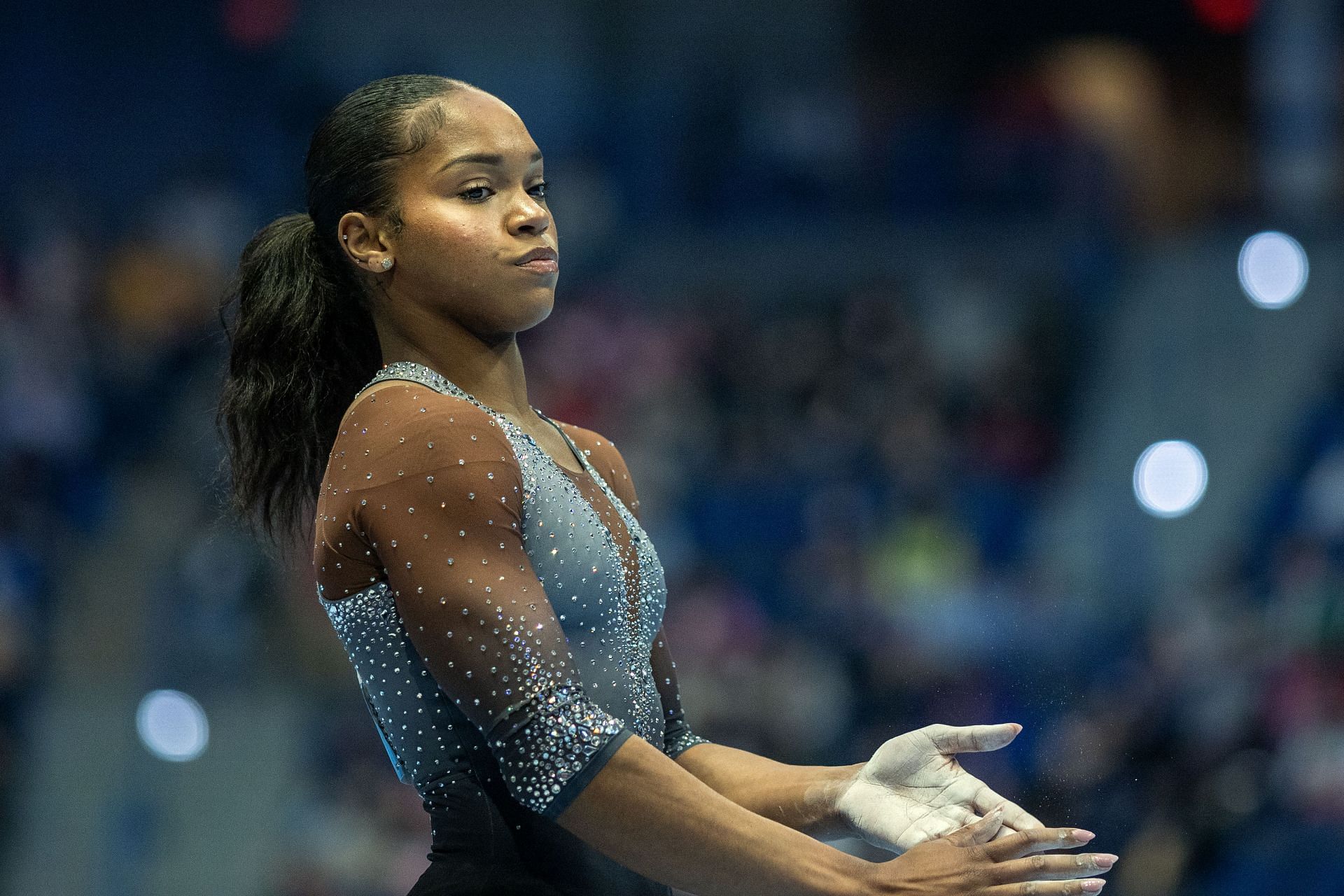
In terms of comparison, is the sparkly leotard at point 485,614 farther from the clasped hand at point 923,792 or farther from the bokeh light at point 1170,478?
the bokeh light at point 1170,478

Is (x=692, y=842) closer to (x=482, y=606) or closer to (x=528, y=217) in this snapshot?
(x=482, y=606)

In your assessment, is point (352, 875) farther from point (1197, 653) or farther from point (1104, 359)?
point (1104, 359)

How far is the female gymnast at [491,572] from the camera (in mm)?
1463

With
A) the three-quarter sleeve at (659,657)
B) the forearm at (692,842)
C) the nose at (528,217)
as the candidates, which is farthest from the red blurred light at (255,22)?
the forearm at (692,842)

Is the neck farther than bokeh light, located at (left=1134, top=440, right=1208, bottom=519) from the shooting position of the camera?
No

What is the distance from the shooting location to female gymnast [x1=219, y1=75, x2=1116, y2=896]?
1.46 m

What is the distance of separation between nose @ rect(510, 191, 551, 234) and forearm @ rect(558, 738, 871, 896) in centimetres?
59

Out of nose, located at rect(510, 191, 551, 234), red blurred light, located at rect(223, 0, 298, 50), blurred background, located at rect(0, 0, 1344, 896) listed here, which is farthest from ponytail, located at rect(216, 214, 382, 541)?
red blurred light, located at rect(223, 0, 298, 50)

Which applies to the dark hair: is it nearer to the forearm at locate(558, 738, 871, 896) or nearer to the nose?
the nose

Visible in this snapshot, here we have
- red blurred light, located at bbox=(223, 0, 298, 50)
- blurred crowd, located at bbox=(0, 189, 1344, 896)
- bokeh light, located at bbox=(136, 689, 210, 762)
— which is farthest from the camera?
red blurred light, located at bbox=(223, 0, 298, 50)

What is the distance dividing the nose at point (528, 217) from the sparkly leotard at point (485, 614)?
0.19 m

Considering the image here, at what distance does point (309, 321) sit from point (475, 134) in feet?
0.98

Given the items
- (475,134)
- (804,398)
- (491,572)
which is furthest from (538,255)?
(804,398)

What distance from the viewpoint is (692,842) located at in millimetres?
1448
